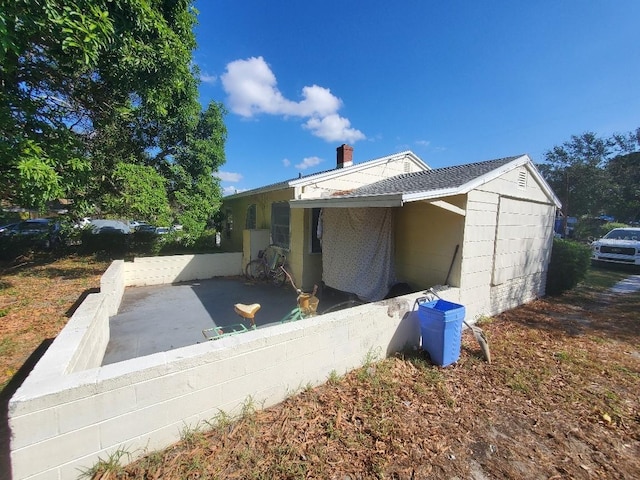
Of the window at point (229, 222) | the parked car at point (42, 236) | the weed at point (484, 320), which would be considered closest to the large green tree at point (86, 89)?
the window at point (229, 222)

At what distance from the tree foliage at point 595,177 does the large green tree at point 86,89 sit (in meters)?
28.6

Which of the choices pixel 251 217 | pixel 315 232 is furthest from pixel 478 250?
pixel 251 217

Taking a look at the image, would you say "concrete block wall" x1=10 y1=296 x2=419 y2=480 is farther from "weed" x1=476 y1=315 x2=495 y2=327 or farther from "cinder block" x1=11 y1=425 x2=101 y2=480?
"weed" x1=476 y1=315 x2=495 y2=327

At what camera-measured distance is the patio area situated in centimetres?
458

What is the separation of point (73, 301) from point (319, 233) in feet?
19.2

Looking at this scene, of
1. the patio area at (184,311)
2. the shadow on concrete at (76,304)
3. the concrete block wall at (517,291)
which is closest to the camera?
the patio area at (184,311)

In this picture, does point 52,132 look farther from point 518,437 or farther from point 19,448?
point 518,437

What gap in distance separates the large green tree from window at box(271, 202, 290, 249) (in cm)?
337

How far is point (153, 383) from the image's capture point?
226cm

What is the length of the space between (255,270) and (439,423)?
7.23 meters

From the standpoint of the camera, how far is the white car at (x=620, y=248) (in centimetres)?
1159

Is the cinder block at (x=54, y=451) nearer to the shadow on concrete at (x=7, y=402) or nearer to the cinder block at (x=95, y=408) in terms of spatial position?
the cinder block at (x=95, y=408)

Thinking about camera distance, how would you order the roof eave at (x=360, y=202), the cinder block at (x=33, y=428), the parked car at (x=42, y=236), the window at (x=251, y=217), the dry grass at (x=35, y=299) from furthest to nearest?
1. the parked car at (x=42, y=236)
2. the window at (x=251, y=217)
3. the roof eave at (x=360, y=202)
4. the dry grass at (x=35, y=299)
5. the cinder block at (x=33, y=428)

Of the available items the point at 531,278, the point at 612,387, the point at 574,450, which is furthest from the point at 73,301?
the point at 531,278
